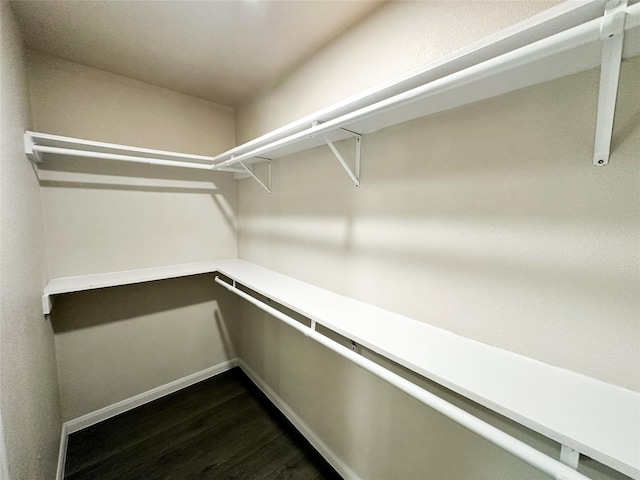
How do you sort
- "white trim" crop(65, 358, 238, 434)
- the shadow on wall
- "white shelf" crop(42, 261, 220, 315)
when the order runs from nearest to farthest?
the shadow on wall → "white shelf" crop(42, 261, 220, 315) → "white trim" crop(65, 358, 238, 434)

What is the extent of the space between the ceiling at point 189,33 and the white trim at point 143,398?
2.41m

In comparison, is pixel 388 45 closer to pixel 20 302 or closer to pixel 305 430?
pixel 20 302

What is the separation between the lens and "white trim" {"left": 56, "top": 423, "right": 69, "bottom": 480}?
4.57 ft

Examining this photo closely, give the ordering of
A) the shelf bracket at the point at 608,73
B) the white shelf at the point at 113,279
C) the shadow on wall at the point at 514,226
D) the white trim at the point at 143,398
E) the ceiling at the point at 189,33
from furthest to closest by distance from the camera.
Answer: the white trim at the point at 143,398 < the white shelf at the point at 113,279 < the ceiling at the point at 189,33 < the shadow on wall at the point at 514,226 < the shelf bracket at the point at 608,73

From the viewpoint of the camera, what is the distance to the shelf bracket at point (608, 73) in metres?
0.44

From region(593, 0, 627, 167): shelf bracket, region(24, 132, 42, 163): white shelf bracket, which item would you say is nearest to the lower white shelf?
region(593, 0, 627, 167): shelf bracket

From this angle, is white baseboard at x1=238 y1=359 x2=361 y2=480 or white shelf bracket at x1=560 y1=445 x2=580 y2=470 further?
white baseboard at x1=238 y1=359 x2=361 y2=480

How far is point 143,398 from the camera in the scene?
1951 millimetres

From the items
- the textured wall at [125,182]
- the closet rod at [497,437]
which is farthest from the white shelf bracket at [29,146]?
the closet rod at [497,437]

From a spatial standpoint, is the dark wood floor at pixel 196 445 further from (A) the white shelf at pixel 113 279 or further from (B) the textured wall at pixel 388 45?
(B) the textured wall at pixel 388 45

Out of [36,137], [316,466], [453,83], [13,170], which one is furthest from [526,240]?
[36,137]

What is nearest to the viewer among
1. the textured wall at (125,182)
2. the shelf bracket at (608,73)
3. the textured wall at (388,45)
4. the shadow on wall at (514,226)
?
the shelf bracket at (608,73)

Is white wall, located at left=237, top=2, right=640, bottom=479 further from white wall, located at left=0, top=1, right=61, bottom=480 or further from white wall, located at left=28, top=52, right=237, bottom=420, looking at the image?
white wall, located at left=0, top=1, right=61, bottom=480

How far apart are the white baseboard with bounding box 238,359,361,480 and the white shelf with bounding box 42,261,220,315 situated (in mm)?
Result: 1103
